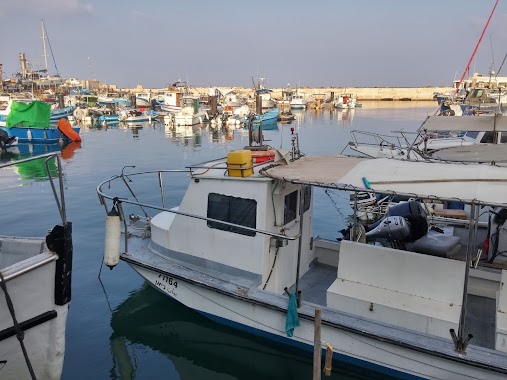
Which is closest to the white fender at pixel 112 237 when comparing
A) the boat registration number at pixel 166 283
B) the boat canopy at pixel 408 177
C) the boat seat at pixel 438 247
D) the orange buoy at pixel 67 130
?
the boat registration number at pixel 166 283

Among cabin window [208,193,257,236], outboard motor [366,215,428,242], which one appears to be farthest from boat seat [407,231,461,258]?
cabin window [208,193,257,236]

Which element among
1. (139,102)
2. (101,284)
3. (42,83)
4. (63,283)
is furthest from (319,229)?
(42,83)

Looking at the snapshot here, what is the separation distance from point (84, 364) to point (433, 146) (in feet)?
56.3

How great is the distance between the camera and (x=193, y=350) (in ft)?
24.1

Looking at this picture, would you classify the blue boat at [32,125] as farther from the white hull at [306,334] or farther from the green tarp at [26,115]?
the white hull at [306,334]

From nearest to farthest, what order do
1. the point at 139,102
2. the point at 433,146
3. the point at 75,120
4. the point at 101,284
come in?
the point at 101,284 → the point at 433,146 → the point at 75,120 → the point at 139,102

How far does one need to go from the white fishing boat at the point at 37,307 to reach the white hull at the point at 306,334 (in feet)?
7.92

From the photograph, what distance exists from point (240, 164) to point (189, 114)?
45371 mm

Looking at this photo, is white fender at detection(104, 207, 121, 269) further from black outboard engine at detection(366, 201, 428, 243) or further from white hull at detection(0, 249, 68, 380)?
black outboard engine at detection(366, 201, 428, 243)

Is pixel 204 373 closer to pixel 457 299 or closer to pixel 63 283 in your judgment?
pixel 63 283

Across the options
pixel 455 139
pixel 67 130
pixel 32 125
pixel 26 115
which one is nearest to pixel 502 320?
pixel 455 139

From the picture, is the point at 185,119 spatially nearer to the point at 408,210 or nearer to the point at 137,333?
the point at 408,210

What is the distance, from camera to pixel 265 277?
7.01 m

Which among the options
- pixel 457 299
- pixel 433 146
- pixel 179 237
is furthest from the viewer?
pixel 433 146
